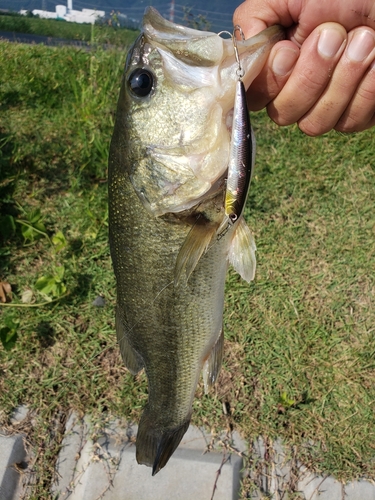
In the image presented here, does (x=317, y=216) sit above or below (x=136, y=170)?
below

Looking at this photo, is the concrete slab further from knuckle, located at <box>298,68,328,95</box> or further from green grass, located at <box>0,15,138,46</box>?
green grass, located at <box>0,15,138,46</box>

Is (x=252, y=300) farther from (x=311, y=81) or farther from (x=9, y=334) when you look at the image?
(x=311, y=81)

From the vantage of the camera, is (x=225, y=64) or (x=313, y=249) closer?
(x=225, y=64)

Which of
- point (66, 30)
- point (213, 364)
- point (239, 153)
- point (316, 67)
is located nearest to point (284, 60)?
point (316, 67)

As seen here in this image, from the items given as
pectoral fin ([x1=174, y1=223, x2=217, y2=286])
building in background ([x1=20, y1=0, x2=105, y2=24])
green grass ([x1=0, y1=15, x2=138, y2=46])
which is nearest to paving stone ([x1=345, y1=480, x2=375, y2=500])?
pectoral fin ([x1=174, y1=223, x2=217, y2=286])

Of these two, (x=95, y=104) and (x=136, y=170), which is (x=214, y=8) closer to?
(x=95, y=104)

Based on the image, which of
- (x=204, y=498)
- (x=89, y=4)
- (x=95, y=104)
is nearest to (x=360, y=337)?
(x=204, y=498)

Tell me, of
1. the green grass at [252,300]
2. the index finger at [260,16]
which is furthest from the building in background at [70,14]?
the index finger at [260,16]
